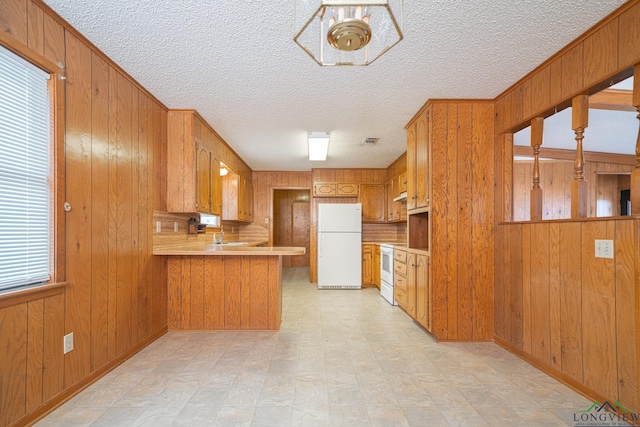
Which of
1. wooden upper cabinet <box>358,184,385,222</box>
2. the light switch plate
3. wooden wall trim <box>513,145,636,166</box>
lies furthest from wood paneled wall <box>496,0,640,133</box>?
wooden upper cabinet <box>358,184,385,222</box>

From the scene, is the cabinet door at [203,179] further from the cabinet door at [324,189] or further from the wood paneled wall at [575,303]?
the wood paneled wall at [575,303]

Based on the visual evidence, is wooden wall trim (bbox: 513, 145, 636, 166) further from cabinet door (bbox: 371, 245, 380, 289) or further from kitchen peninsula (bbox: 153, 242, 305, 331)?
kitchen peninsula (bbox: 153, 242, 305, 331)

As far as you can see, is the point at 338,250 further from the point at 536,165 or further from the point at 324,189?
the point at 536,165

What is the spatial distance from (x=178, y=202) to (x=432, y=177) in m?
2.60

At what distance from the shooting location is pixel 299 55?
2.26m

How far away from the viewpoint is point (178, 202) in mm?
3396

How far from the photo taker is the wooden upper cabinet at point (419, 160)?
10.5 ft

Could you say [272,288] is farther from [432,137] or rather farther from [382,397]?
[432,137]

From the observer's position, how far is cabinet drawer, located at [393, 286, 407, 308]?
398 cm

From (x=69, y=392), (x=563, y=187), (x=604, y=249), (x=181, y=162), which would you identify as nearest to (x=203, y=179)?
(x=181, y=162)

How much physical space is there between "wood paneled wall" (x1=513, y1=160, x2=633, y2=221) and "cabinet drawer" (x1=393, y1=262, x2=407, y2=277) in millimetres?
2726

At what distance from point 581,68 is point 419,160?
4.98ft

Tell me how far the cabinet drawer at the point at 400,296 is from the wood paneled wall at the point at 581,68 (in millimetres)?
2211

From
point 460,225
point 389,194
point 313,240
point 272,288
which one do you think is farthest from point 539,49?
point 313,240
